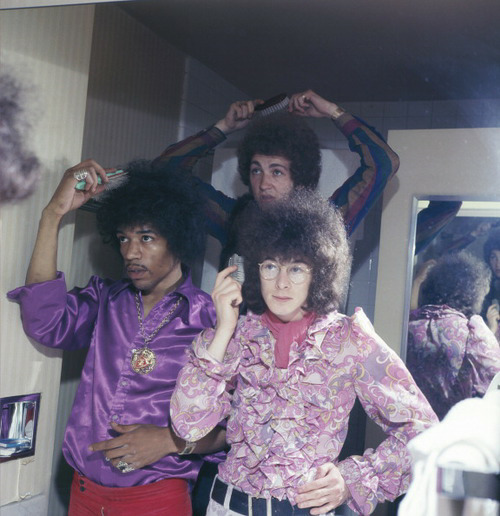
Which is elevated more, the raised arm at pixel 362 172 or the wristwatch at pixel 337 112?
the wristwatch at pixel 337 112

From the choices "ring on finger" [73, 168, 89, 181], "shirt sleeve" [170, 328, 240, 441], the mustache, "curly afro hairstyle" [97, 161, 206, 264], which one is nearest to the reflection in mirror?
"shirt sleeve" [170, 328, 240, 441]

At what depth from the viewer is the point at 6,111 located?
1962mm

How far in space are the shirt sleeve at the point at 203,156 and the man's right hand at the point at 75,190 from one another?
0.17m

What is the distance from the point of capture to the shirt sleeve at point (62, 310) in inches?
73.0

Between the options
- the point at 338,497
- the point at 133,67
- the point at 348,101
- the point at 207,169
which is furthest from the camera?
the point at 133,67

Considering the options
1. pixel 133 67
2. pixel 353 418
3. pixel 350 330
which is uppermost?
pixel 133 67

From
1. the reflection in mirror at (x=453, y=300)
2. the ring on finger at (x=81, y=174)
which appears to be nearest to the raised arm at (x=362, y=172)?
the reflection in mirror at (x=453, y=300)

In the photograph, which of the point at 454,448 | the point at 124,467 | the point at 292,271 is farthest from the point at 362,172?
the point at 124,467

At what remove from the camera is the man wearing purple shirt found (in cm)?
173

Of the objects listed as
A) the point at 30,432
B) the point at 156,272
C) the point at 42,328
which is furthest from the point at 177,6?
the point at 30,432

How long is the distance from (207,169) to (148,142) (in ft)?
0.69

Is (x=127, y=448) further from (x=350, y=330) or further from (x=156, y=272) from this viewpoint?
(x=350, y=330)

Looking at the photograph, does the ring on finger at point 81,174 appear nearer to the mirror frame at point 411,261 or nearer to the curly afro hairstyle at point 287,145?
the curly afro hairstyle at point 287,145

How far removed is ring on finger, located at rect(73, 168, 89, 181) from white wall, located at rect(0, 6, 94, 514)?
3.5 inches
